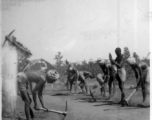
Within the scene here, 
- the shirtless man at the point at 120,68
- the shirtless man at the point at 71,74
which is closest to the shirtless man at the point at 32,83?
the shirtless man at the point at 71,74

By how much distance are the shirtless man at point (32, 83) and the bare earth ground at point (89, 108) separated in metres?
0.12

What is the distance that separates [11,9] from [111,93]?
9.20ft

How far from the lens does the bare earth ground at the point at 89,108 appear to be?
5254 mm

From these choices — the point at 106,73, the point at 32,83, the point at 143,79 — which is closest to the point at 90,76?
the point at 106,73

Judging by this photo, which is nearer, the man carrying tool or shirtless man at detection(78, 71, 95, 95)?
the man carrying tool

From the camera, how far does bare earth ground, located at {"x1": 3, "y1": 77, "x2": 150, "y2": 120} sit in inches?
207

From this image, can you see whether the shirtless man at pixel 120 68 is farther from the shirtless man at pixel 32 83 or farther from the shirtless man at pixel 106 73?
the shirtless man at pixel 32 83

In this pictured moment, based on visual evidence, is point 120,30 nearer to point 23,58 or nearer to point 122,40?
point 122,40

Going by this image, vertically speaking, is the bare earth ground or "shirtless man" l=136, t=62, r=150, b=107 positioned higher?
"shirtless man" l=136, t=62, r=150, b=107

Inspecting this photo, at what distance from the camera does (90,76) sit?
214 inches

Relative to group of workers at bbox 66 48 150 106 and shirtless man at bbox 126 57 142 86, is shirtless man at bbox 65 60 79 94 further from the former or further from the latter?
shirtless man at bbox 126 57 142 86

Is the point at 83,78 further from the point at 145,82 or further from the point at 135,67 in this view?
the point at 145,82

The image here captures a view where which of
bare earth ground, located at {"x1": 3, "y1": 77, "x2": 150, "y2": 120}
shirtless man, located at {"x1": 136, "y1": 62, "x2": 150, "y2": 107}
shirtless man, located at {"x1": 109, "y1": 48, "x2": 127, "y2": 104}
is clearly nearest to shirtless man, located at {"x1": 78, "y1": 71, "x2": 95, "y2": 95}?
bare earth ground, located at {"x1": 3, "y1": 77, "x2": 150, "y2": 120}

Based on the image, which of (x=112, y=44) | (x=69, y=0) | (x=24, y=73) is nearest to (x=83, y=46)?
(x=112, y=44)
